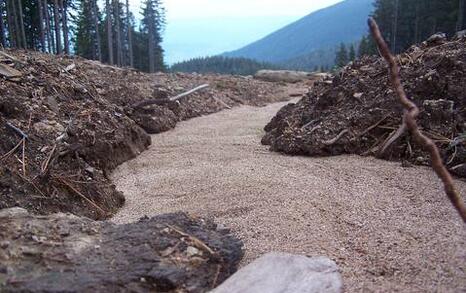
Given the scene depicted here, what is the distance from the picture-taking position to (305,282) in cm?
216

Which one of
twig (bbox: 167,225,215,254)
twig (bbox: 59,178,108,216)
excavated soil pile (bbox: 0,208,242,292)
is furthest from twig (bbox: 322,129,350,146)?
twig (bbox: 167,225,215,254)

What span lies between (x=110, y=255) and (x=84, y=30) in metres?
30.8

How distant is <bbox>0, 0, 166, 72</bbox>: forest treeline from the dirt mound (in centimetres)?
1625

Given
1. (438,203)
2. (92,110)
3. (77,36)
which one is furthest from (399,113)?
(77,36)

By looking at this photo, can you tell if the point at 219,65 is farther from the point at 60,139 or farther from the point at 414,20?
the point at 60,139

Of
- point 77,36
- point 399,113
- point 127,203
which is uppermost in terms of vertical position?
point 77,36

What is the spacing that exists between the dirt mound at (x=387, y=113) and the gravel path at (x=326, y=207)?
0.86 feet

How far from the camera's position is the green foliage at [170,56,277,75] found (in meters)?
60.4

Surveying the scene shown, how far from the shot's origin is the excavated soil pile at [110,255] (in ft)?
6.59

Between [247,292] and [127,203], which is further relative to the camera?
[127,203]

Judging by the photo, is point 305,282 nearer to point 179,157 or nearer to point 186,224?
point 186,224

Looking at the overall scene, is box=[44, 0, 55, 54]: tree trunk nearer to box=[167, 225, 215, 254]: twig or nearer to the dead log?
the dead log

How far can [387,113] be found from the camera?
5.29 m

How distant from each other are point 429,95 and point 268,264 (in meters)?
3.87
